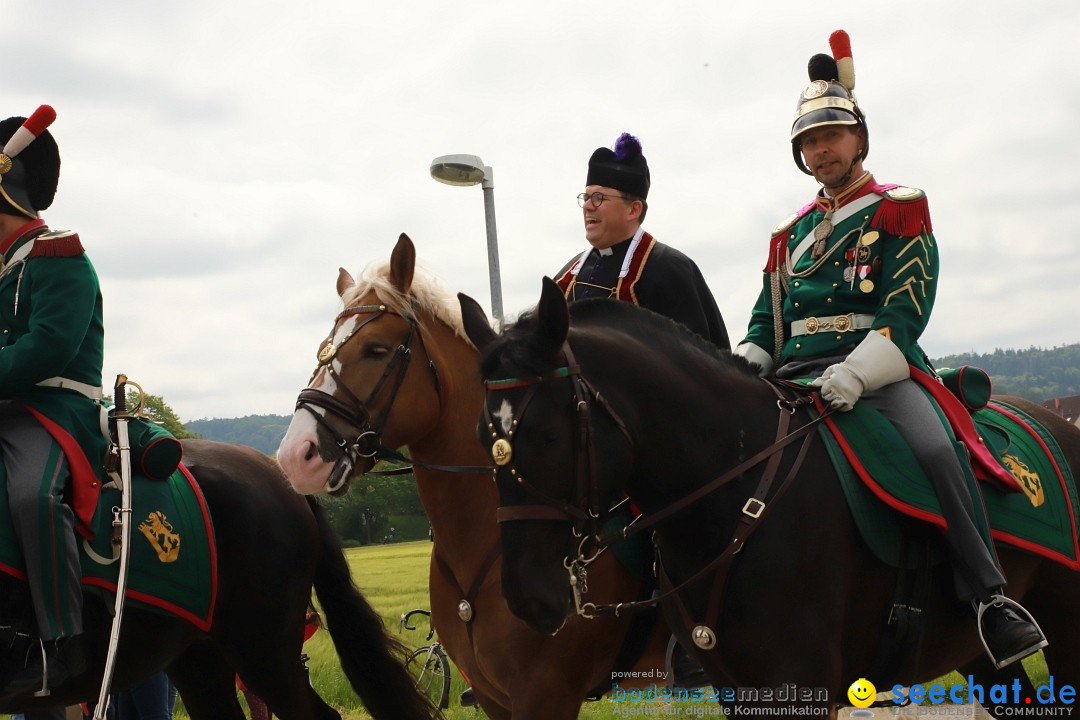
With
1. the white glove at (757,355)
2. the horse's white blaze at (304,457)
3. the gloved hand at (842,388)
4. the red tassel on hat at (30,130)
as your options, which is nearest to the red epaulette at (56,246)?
the red tassel on hat at (30,130)

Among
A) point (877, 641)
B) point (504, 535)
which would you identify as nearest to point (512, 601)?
point (504, 535)

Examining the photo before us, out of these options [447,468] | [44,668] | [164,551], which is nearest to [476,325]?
[447,468]

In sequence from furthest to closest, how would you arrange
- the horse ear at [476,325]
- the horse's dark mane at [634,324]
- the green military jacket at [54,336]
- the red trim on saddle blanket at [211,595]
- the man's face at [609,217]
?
1. the man's face at [609,217]
2. the red trim on saddle blanket at [211,595]
3. the green military jacket at [54,336]
4. the horse ear at [476,325]
5. the horse's dark mane at [634,324]

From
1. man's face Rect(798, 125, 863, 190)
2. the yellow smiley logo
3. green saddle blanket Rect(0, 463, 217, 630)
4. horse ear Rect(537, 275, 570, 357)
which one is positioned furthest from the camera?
green saddle blanket Rect(0, 463, 217, 630)

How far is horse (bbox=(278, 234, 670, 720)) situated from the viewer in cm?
514

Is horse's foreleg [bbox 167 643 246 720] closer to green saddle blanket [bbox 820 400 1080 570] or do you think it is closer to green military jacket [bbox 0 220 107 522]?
green military jacket [bbox 0 220 107 522]

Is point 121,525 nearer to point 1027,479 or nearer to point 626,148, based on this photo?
point 626,148

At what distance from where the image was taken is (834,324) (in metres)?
5.16

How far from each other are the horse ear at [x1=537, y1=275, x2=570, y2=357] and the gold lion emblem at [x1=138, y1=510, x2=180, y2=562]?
10.7 ft

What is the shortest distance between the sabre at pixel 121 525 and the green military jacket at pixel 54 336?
0.13m

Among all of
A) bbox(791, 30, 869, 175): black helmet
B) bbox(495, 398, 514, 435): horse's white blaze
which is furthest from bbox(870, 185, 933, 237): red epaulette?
bbox(495, 398, 514, 435): horse's white blaze

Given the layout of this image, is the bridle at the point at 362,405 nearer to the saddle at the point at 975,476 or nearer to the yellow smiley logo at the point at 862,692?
the saddle at the point at 975,476

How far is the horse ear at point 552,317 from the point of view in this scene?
387 cm

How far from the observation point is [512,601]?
371cm
